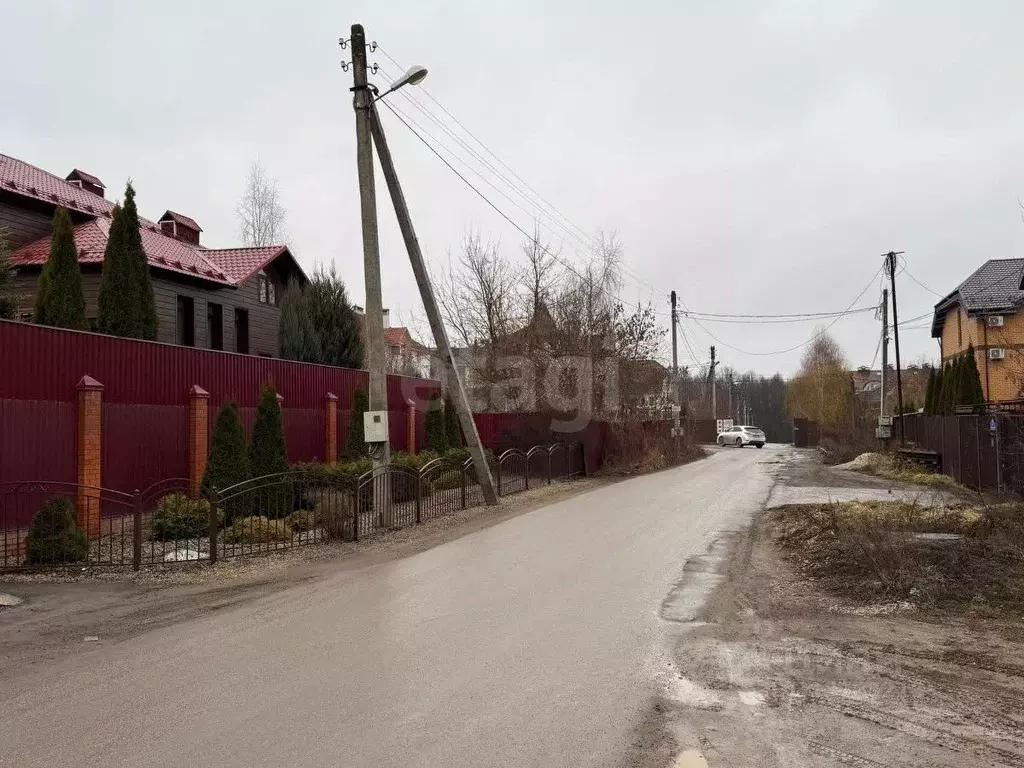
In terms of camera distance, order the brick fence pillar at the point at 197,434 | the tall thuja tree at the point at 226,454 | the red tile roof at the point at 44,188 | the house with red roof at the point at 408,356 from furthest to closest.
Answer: the house with red roof at the point at 408,356
the red tile roof at the point at 44,188
the brick fence pillar at the point at 197,434
the tall thuja tree at the point at 226,454

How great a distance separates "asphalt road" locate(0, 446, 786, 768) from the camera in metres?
3.98

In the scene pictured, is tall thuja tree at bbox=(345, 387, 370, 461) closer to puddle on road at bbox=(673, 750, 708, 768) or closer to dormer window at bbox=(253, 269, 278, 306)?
dormer window at bbox=(253, 269, 278, 306)

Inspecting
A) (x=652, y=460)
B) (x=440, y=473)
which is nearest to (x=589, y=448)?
(x=652, y=460)

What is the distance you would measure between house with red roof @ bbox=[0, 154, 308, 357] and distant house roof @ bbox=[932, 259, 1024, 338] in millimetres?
26562

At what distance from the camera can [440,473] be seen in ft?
52.3

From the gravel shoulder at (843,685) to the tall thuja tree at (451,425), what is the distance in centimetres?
1820

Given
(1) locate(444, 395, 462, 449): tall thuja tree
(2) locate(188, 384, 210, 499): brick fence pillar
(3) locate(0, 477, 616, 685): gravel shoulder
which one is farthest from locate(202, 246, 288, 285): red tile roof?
(3) locate(0, 477, 616, 685): gravel shoulder

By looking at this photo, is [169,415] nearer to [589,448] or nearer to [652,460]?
[589,448]

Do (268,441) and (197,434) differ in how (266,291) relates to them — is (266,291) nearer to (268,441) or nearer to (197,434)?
(197,434)

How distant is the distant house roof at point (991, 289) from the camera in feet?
102

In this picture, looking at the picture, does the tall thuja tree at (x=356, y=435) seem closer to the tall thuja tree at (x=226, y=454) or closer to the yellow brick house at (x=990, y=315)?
the tall thuja tree at (x=226, y=454)

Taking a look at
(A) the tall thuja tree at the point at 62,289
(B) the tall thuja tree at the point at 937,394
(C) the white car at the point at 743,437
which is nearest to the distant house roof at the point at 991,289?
(B) the tall thuja tree at the point at 937,394

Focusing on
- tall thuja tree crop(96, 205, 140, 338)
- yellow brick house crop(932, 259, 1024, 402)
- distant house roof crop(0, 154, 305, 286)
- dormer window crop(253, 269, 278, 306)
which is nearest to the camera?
tall thuja tree crop(96, 205, 140, 338)

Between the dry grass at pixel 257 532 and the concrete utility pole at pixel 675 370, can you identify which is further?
the concrete utility pole at pixel 675 370
